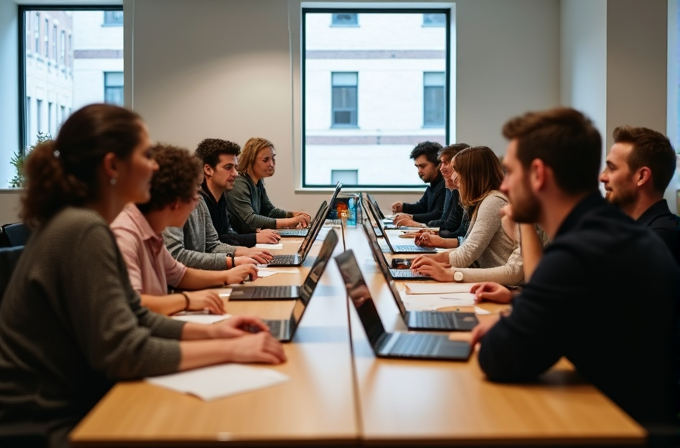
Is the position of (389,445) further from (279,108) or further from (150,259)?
(279,108)

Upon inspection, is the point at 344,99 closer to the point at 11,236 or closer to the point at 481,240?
the point at 481,240

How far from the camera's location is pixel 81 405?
179 cm

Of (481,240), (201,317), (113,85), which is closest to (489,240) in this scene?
(481,240)

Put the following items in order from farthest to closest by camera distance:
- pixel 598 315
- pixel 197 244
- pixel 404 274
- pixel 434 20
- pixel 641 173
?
pixel 434 20
pixel 197 244
pixel 404 274
pixel 641 173
pixel 598 315

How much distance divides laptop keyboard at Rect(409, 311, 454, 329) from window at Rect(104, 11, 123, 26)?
22.9ft

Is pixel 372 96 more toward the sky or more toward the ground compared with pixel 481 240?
more toward the sky

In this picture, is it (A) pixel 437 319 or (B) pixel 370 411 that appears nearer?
(B) pixel 370 411

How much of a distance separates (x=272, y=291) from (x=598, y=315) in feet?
A: 5.02

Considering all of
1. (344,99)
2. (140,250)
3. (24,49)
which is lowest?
(140,250)

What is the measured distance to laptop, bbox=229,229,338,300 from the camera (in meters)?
2.25

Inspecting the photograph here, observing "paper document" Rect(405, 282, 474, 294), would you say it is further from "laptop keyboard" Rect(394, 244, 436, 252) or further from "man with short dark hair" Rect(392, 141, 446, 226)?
"man with short dark hair" Rect(392, 141, 446, 226)

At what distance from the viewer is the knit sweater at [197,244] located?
3598 mm

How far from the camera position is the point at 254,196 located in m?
6.61

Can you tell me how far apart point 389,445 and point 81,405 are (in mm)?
Answer: 777
